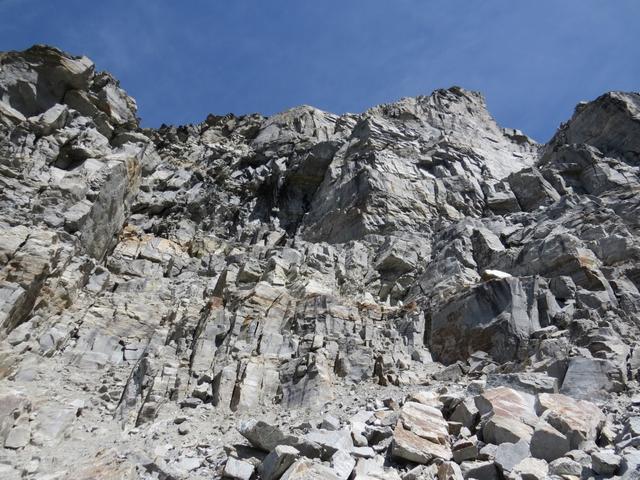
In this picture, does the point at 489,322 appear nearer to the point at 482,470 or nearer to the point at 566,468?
the point at 482,470

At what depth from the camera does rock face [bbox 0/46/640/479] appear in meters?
11.0

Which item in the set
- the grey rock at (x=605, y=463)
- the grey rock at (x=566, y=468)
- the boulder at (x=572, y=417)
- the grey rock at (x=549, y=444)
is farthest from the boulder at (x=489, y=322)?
the grey rock at (x=605, y=463)

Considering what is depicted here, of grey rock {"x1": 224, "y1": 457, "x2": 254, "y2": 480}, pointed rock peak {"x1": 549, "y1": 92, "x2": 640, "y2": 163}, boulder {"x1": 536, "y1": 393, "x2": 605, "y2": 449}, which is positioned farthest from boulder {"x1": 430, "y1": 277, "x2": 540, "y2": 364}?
pointed rock peak {"x1": 549, "y1": 92, "x2": 640, "y2": 163}

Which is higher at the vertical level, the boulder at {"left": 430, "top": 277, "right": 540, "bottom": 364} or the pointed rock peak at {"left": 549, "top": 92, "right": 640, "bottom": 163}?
the pointed rock peak at {"left": 549, "top": 92, "right": 640, "bottom": 163}

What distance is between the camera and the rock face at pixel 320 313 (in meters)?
11.0

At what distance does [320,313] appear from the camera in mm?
23578

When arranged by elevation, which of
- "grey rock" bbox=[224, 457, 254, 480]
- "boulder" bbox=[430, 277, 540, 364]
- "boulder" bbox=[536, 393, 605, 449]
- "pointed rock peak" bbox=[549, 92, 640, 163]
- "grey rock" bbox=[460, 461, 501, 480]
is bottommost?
"grey rock" bbox=[224, 457, 254, 480]

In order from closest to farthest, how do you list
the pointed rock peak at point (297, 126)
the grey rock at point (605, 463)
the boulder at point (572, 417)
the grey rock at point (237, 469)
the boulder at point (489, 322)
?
1. the grey rock at point (605, 463)
2. the boulder at point (572, 417)
3. the grey rock at point (237, 469)
4. the boulder at point (489, 322)
5. the pointed rock peak at point (297, 126)

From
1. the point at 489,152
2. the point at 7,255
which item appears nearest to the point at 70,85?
the point at 7,255

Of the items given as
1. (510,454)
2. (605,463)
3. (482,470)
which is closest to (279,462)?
(482,470)

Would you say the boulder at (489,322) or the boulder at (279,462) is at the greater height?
the boulder at (489,322)

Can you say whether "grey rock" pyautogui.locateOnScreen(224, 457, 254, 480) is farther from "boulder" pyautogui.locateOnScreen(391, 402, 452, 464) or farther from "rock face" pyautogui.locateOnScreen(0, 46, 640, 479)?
"boulder" pyautogui.locateOnScreen(391, 402, 452, 464)

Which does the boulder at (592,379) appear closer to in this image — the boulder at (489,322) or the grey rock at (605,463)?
the boulder at (489,322)

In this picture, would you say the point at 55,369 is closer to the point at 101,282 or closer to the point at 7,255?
the point at 7,255
